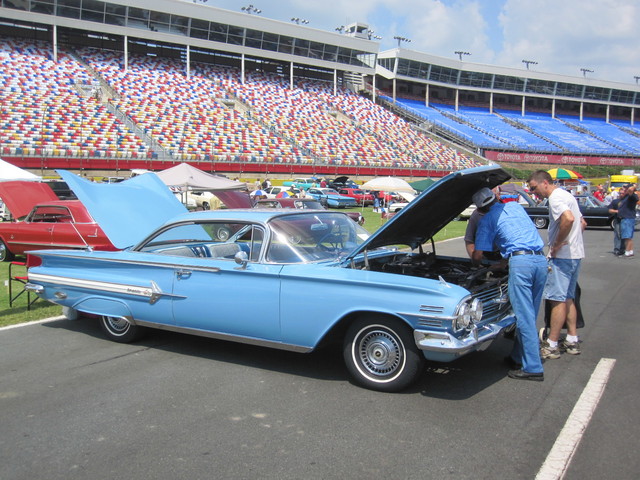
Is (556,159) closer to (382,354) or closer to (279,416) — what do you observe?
(382,354)

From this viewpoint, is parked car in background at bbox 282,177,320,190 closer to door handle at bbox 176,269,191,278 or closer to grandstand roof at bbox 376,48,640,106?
door handle at bbox 176,269,191,278

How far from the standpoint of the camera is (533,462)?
3260 millimetres

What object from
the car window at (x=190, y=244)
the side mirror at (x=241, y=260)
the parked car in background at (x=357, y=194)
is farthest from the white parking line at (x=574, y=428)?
the parked car in background at (x=357, y=194)

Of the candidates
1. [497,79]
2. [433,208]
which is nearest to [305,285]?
[433,208]

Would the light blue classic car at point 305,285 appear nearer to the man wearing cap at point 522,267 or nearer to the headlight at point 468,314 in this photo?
the headlight at point 468,314

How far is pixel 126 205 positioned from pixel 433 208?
377cm

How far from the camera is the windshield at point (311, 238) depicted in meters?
4.93

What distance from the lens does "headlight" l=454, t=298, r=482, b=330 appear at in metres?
4.05

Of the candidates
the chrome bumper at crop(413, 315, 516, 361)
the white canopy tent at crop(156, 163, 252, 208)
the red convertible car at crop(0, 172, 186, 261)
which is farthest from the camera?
the white canopy tent at crop(156, 163, 252, 208)

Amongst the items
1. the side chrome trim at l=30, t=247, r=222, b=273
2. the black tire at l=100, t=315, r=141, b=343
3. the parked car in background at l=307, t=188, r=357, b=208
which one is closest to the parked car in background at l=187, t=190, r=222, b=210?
the parked car in background at l=307, t=188, r=357, b=208

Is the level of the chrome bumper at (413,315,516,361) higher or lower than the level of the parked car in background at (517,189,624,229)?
lower

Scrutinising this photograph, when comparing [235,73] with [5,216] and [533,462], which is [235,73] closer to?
[5,216]

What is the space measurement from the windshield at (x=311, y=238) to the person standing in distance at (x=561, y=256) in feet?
6.06

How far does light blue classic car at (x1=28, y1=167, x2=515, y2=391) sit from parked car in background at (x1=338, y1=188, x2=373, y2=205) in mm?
27511
